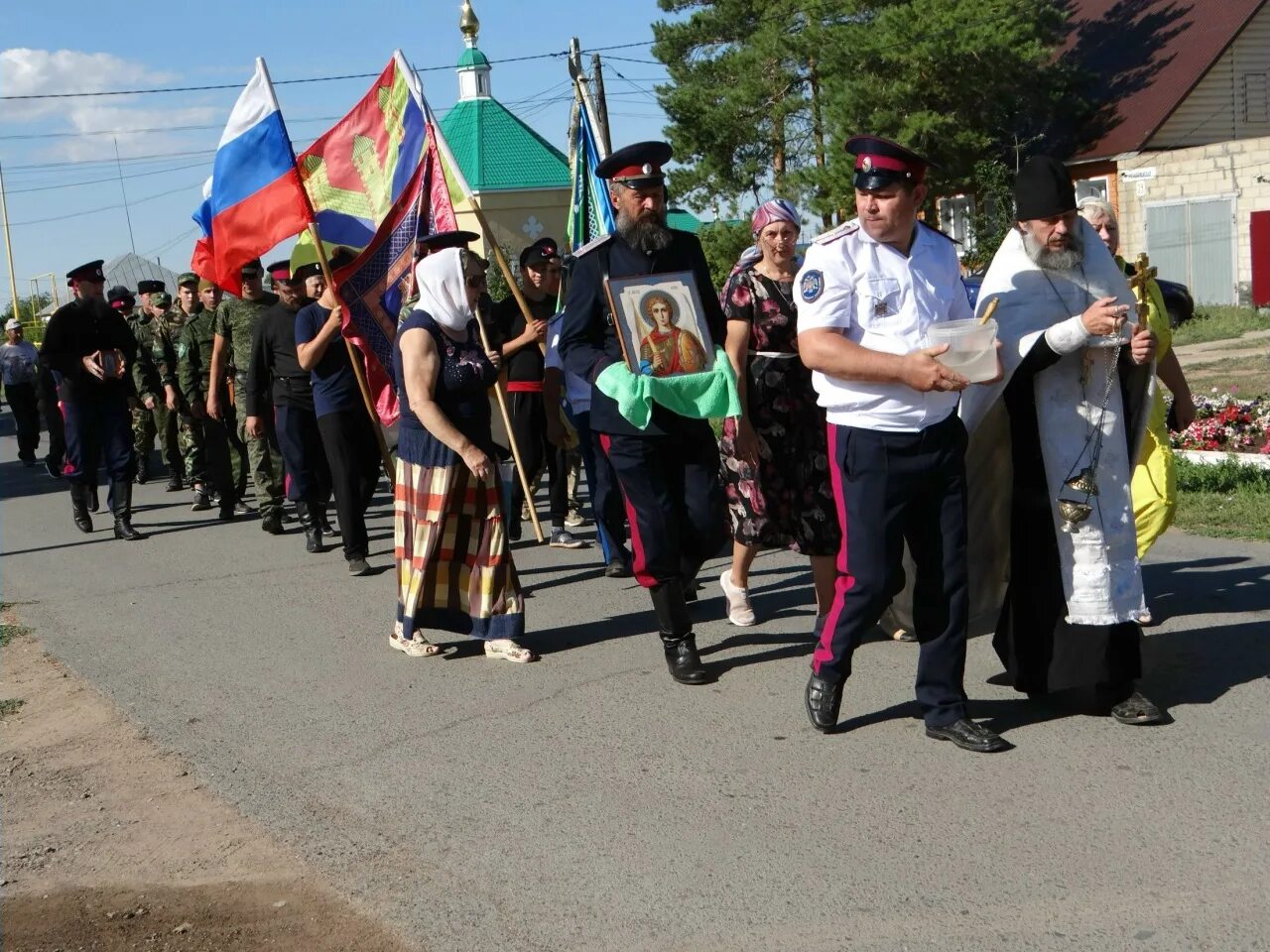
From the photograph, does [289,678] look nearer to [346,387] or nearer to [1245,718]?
[346,387]

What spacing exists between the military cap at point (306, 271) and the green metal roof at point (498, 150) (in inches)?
1341

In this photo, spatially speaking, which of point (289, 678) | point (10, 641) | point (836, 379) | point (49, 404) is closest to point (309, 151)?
point (10, 641)

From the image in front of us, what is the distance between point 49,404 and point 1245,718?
16.4 meters

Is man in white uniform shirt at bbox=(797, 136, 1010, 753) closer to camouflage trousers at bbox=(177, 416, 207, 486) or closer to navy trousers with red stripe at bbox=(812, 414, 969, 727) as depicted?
navy trousers with red stripe at bbox=(812, 414, 969, 727)

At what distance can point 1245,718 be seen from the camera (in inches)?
205

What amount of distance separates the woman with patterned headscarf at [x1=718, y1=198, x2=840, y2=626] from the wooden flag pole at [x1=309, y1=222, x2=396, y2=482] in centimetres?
329

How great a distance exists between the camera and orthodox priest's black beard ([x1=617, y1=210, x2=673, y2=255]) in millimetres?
6133

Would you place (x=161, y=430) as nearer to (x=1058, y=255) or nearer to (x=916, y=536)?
(x=916, y=536)

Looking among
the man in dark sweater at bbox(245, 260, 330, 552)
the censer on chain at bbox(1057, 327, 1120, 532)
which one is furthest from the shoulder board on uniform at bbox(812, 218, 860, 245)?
the man in dark sweater at bbox(245, 260, 330, 552)

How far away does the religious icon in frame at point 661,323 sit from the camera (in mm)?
6059

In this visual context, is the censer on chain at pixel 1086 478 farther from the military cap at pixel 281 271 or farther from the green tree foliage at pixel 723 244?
the green tree foliage at pixel 723 244

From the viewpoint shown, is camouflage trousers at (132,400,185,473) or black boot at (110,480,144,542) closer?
black boot at (110,480,144,542)

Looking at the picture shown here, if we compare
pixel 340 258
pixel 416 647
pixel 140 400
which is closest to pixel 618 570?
pixel 416 647

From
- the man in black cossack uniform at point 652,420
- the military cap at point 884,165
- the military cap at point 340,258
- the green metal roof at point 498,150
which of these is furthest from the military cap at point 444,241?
the green metal roof at point 498,150
